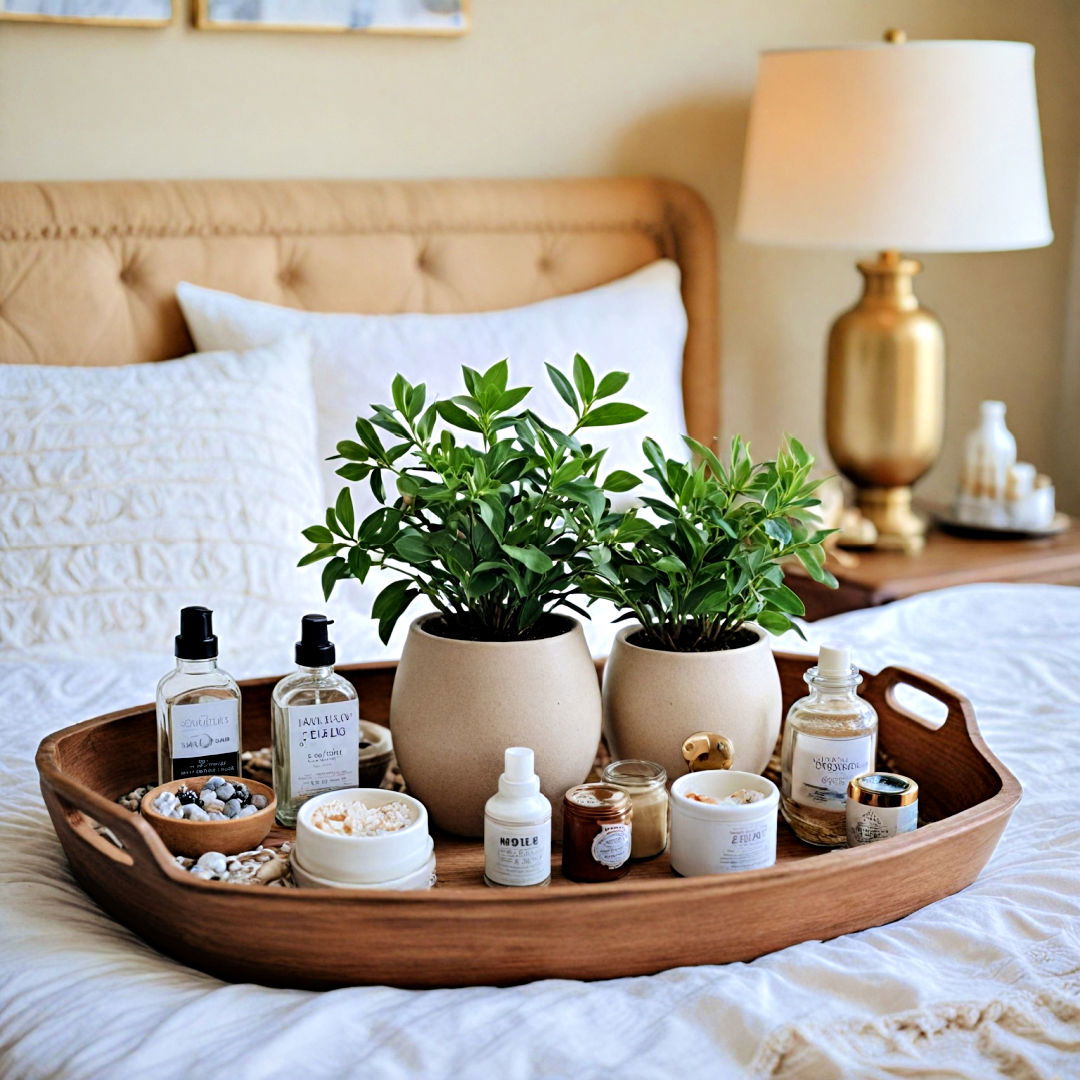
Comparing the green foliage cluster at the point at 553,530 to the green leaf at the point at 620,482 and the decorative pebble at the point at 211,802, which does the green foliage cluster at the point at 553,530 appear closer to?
the green leaf at the point at 620,482

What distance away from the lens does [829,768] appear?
105 cm

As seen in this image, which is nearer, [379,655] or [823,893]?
[823,893]

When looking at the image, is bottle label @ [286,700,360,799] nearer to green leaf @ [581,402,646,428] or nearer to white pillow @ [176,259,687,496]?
green leaf @ [581,402,646,428]

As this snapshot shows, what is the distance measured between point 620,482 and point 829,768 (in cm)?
29

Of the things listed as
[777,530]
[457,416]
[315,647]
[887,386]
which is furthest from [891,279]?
[315,647]

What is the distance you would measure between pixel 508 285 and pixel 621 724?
1.32 meters

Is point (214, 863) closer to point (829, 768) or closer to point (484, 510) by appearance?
point (484, 510)

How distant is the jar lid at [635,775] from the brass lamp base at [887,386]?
143cm

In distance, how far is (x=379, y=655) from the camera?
1557 millimetres

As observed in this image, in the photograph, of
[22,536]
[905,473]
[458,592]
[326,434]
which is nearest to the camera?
[458,592]

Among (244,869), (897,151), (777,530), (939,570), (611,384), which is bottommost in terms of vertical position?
(939,570)

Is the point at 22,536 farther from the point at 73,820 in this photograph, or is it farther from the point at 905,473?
the point at 905,473

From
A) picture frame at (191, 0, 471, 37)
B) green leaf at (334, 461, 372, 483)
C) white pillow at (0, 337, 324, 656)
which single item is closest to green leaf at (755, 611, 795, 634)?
green leaf at (334, 461, 372, 483)

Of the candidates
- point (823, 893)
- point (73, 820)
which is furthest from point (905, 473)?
point (73, 820)
